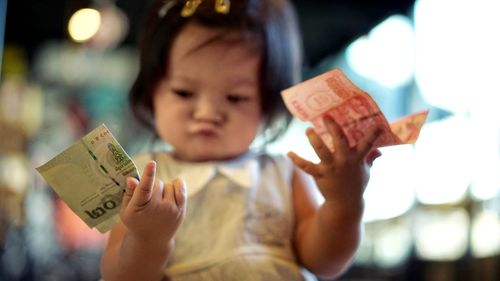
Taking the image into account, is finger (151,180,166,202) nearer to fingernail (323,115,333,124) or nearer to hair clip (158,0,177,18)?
fingernail (323,115,333,124)

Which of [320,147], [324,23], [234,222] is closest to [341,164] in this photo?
[320,147]

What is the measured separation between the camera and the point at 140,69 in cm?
71

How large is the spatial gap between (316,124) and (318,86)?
0.15 feet

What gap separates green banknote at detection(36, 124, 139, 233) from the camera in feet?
1.53

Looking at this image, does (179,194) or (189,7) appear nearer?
(179,194)

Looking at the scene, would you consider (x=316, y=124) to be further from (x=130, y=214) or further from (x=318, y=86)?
(x=130, y=214)

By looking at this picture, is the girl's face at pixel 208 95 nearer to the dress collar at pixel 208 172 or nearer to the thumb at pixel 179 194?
the dress collar at pixel 208 172

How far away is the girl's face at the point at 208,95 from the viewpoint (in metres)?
0.62

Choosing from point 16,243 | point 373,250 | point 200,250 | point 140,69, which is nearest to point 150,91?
point 140,69

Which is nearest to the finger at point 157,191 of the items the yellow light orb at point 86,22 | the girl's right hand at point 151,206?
the girl's right hand at point 151,206

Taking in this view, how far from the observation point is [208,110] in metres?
0.62

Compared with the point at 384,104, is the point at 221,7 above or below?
above

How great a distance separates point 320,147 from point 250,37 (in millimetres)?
174

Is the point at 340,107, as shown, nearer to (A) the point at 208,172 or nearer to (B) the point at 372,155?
(B) the point at 372,155
